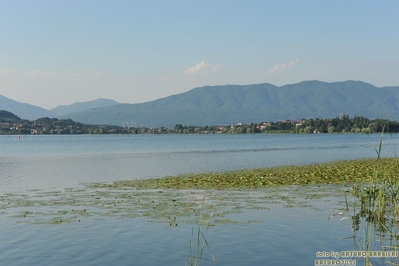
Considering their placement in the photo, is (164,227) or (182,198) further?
(182,198)

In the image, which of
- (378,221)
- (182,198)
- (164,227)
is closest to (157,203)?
(182,198)

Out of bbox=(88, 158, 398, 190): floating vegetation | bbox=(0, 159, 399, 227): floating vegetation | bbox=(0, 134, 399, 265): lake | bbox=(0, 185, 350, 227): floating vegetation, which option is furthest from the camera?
bbox=(88, 158, 398, 190): floating vegetation

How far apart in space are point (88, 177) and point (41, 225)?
22.5 meters

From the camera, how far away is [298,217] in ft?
70.7

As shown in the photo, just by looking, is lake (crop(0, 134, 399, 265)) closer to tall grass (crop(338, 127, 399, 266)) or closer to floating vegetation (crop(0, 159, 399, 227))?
floating vegetation (crop(0, 159, 399, 227))

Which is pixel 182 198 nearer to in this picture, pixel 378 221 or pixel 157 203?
pixel 157 203

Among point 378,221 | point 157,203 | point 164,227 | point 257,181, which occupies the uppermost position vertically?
point 378,221

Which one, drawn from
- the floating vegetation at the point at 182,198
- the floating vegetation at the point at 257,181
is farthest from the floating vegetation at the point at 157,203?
the floating vegetation at the point at 257,181

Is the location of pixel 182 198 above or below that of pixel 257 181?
below

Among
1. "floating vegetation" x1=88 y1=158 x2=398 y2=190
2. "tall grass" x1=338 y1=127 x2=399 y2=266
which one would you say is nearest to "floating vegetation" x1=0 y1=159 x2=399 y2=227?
"floating vegetation" x1=88 y1=158 x2=398 y2=190

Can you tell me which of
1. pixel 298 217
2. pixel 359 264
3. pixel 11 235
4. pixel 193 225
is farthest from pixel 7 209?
pixel 359 264

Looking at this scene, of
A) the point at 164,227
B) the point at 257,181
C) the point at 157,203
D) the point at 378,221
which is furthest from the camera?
the point at 257,181

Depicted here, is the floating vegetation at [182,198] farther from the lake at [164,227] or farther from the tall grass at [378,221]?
the tall grass at [378,221]

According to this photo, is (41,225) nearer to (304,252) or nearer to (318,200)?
(304,252)
